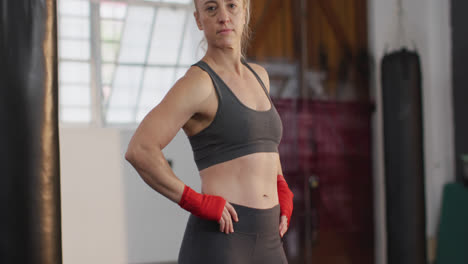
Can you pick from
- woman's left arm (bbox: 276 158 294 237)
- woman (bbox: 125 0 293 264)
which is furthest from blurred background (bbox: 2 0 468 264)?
woman (bbox: 125 0 293 264)

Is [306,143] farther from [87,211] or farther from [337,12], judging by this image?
[87,211]

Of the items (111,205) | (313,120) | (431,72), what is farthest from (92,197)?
(431,72)

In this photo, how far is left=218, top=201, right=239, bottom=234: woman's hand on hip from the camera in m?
1.07

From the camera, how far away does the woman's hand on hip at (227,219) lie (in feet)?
3.51

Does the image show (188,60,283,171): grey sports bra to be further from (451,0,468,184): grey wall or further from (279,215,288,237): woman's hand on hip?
(451,0,468,184): grey wall

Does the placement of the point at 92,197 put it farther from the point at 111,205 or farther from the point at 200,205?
the point at 200,205

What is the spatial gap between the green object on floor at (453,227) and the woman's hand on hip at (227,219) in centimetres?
277

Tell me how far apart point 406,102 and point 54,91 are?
2.55 meters

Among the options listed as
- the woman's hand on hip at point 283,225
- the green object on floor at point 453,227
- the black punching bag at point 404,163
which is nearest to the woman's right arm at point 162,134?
the woman's hand on hip at point 283,225

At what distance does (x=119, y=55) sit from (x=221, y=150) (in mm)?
2404

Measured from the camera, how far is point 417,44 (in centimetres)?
378

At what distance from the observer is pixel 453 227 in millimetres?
3414

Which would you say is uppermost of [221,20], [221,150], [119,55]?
[119,55]

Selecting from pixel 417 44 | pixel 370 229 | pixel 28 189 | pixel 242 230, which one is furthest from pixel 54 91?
pixel 417 44
